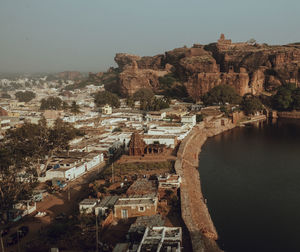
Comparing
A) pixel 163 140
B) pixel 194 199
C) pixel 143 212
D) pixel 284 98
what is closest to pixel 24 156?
pixel 143 212

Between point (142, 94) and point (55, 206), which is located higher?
point (142, 94)

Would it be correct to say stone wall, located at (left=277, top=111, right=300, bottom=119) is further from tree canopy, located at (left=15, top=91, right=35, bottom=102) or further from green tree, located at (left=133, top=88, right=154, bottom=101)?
tree canopy, located at (left=15, top=91, right=35, bottom=102)

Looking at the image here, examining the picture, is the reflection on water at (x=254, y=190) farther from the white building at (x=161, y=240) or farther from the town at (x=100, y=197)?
the white building at (x=161, y=240)

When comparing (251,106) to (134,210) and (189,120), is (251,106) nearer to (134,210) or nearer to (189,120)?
(189,120)

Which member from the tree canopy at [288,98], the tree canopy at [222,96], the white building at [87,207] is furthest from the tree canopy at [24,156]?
the tree canopy at [288,98]

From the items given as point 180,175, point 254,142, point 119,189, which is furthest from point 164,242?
point 254,142

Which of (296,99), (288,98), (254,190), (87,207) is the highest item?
(288,98)
